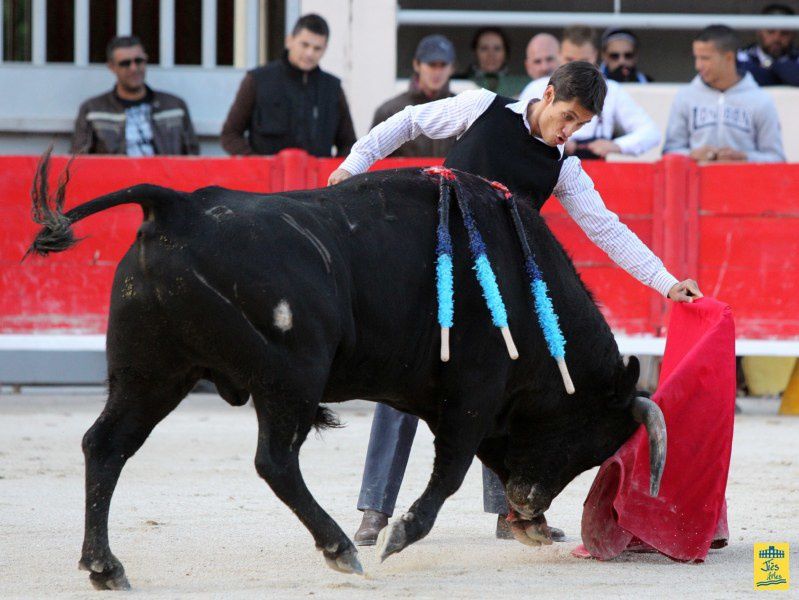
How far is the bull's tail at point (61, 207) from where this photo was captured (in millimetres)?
3783

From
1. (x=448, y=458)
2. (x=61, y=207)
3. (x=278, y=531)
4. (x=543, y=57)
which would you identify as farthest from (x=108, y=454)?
(x=543, y=57)

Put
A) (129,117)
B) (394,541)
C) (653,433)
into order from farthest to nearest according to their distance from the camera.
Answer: (129,117) → (653,433) → (394,541)

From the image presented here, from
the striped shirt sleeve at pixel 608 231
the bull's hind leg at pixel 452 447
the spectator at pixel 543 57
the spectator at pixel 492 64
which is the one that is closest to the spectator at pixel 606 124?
the spectator at pixel 543 57

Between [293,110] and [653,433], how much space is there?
4579mm

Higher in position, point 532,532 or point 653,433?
point 653,433

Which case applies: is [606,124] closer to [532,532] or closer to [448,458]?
[532,532]

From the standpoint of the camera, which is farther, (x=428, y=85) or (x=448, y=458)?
(x=428, y=85)

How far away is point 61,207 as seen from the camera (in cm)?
389

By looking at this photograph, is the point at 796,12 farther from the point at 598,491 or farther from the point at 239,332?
the point at 239,332

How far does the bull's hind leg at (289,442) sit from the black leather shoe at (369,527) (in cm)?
88

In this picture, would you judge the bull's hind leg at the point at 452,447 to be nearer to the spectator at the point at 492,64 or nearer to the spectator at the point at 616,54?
the spectator at the point at 492,64

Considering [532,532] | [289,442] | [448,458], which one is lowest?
[532,532]

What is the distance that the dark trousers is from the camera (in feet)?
16.0

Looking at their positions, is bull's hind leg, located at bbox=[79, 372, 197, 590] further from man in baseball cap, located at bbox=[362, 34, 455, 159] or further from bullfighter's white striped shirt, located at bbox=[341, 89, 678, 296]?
man in baseball cap, located at bbox=[362, 34, 455, 159]
